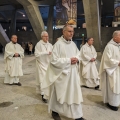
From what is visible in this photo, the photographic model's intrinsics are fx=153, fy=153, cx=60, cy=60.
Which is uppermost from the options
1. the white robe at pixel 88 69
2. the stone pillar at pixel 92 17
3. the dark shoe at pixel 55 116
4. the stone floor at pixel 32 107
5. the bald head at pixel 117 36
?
the stone pillar at pixel 92 17

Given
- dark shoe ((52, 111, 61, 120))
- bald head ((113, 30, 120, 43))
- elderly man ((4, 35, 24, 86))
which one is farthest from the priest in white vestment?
dark shoe ((52, 111, 61, 120))

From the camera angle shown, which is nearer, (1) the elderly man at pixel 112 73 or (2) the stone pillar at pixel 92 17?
(1) the elderly man at pixel 112 73

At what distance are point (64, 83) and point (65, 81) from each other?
39mm

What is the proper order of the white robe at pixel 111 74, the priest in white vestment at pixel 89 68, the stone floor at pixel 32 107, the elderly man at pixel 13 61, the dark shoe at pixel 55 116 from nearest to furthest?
1. the dark shoe at pixel 55 116
2. the stone floor at pixel 32 107
3. the white robe at pixel 111 74
4. the priest in white vestment at pixel 89 68
5. the elderly man at pixel 13 61

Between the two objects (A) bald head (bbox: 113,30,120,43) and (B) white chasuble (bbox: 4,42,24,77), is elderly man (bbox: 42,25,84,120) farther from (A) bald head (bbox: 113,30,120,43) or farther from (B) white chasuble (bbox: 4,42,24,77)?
(B) white chasuble (bbox: 4,42,24,77)

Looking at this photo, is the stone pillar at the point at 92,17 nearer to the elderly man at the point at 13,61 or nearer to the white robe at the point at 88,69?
the white robe at the point at 88,69

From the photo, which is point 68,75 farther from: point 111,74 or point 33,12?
point 33,12

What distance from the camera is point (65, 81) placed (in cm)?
271

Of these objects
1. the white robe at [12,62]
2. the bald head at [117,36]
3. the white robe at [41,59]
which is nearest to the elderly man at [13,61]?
the white robe at [12,62]

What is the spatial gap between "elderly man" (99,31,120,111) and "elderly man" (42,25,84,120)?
3.12 feet

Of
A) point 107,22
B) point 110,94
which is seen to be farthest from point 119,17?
point 110,94

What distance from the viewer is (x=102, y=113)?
Result: 327 centimetres

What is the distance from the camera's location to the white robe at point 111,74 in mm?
3293

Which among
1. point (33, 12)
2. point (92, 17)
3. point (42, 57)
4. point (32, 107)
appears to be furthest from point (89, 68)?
point (33, 12)
